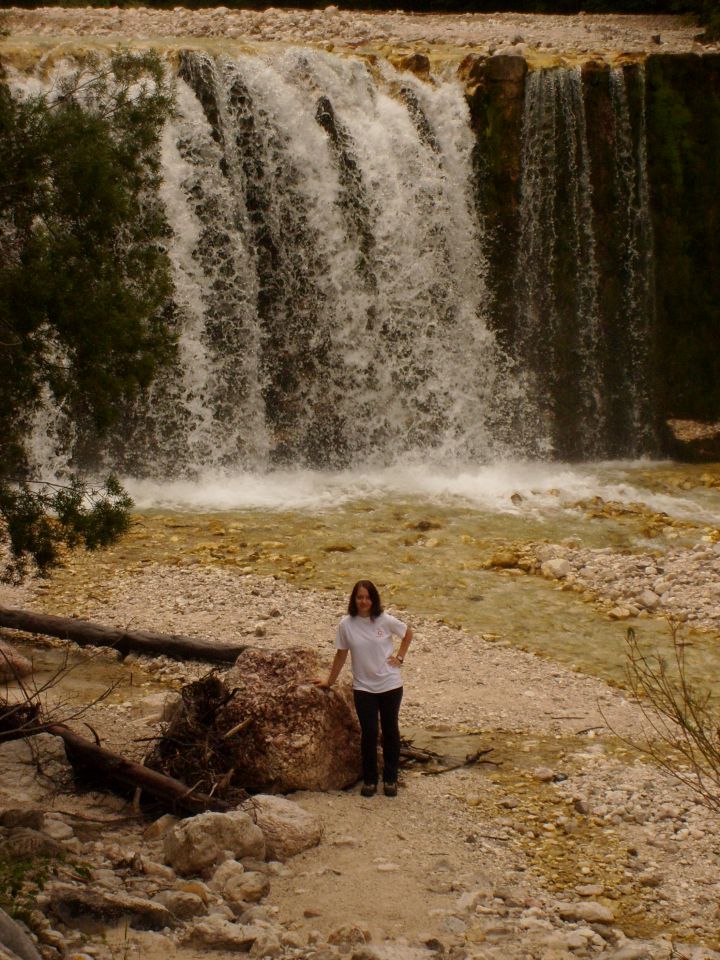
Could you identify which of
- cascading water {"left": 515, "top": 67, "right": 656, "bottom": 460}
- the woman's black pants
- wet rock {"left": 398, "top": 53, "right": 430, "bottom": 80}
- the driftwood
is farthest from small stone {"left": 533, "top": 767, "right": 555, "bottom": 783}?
wet rock {"left": 398, "top": 53, "right": 430, "bottom": 80}

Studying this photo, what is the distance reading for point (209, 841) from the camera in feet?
20.9

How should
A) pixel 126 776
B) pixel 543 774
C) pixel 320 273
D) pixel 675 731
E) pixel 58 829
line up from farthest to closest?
pixel 320 273
pixel 675 731
pixel 543 774
pixel 126 776
pixel 58 829

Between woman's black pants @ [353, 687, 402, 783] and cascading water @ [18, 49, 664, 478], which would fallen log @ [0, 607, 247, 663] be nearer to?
woman's black pants @ [353, 687, 402, 783]

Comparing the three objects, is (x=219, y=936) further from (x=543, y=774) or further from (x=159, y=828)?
(x=543, y=774)

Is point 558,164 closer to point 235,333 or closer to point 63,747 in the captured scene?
point 235,333

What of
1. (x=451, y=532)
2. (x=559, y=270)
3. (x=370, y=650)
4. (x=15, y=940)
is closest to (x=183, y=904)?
(x=15, y=940)

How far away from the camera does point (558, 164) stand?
18609 millimetres

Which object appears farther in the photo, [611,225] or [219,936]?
[611,225]

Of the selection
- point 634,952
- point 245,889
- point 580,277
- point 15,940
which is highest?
point 580,277

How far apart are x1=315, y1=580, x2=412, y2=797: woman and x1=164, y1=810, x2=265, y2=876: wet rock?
3.82ft

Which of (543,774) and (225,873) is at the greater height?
(225,873)

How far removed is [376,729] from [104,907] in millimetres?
2316

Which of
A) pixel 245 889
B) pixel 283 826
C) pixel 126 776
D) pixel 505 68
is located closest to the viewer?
pixel 245 889

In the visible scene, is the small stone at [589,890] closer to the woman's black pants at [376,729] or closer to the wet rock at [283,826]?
the woman's black pants at [376,729]
